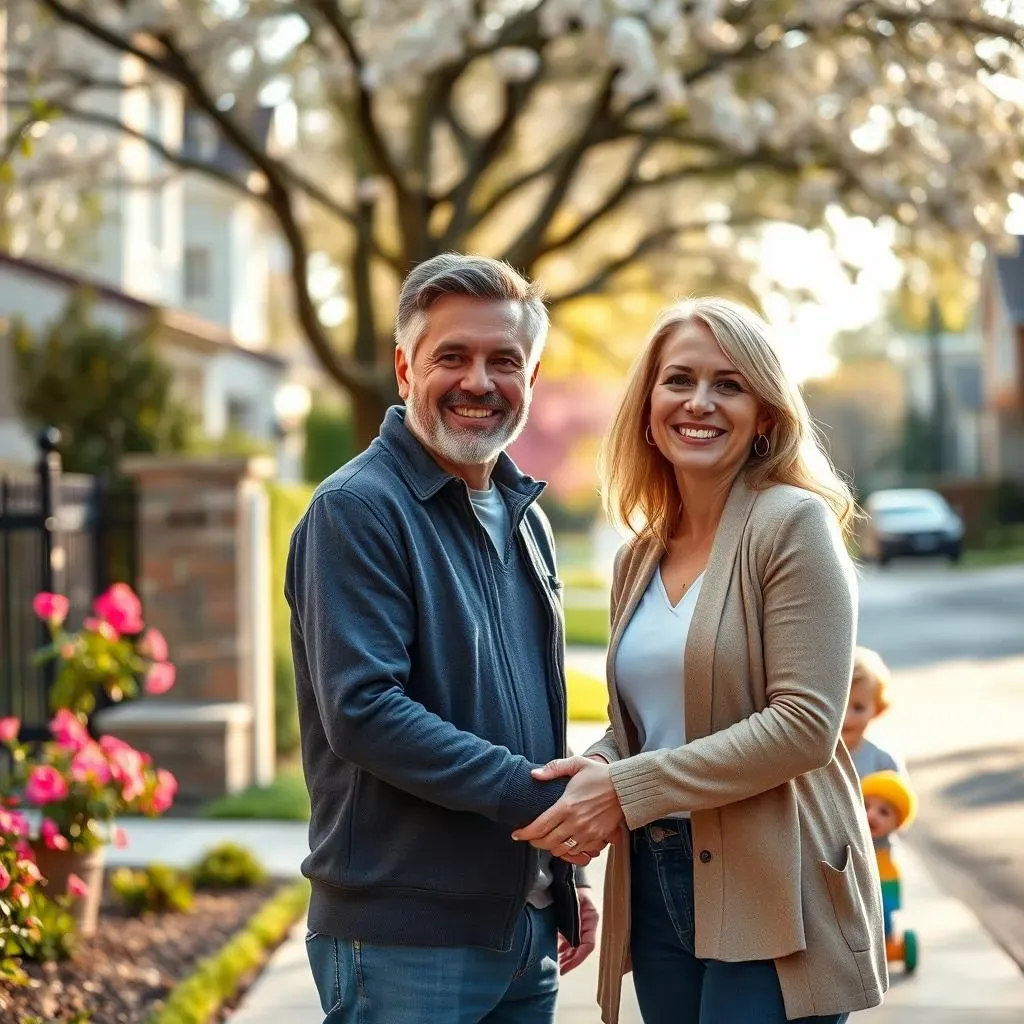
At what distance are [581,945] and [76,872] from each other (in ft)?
10.1

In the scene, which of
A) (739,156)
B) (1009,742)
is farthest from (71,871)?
(739,156)

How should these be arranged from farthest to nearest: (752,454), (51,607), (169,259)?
(169,259), (51,607), (752,454)

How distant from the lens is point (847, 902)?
2.91 metres

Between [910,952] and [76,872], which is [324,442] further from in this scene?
[910,952]

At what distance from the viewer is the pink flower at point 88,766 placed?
579 cm

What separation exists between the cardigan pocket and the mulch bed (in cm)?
249

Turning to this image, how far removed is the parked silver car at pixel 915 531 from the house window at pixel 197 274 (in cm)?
1531

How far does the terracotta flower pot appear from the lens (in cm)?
578

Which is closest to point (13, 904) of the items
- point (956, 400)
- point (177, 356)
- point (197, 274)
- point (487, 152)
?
point (487, 152)

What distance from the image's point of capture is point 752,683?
115 inches

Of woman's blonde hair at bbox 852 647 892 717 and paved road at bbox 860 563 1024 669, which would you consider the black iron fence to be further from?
paved road at bbox 860 563 1024 669

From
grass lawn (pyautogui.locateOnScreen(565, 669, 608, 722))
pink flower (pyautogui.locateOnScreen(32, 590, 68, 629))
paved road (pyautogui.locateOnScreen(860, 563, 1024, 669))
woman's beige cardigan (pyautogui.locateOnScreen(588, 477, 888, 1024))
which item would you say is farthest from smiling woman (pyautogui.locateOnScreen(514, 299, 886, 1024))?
paved road (pyautogui.locateOnScreen(860, 563, 1024, 669))

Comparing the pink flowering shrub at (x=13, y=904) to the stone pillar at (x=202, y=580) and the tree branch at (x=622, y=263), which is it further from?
the tree branch at (x=622, y=263)

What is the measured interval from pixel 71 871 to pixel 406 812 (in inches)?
132
